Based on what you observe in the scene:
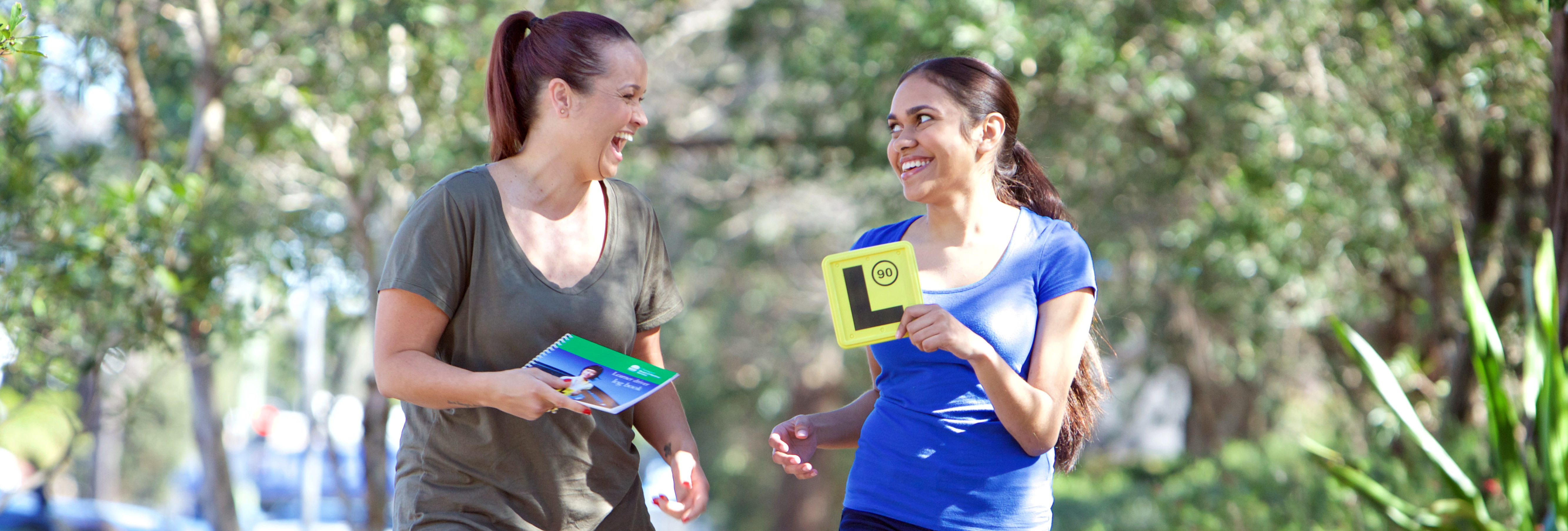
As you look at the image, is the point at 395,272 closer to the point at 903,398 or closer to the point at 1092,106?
the point at 903,398

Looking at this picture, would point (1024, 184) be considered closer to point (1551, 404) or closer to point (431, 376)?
point (431, 376)

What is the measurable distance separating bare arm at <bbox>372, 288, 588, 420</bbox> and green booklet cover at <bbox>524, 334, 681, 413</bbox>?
0.03 meters

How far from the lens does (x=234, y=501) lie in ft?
21.9

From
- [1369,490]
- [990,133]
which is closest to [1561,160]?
[1369,490]

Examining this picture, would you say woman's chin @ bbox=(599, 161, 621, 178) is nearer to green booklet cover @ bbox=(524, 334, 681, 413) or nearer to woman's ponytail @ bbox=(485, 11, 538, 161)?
woman's ponytail @ bbox=(485, 11, 538, 161)

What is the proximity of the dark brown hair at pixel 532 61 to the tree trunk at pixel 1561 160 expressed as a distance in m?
3.85

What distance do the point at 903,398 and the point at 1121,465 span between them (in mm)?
14319

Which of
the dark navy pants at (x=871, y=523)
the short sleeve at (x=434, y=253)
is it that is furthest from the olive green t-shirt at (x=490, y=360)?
the dark navy pants at (x=871, y=523)

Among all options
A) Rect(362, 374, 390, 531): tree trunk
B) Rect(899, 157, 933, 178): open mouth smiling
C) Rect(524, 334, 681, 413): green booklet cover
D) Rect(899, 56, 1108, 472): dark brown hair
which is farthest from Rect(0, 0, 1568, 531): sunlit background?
Rect(899, 157, 933, 178): open mouth smiling

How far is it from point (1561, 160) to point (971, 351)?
3571 mm

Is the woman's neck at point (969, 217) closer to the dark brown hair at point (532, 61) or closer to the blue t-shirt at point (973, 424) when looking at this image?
the blue t-shirt at point (973, 424)

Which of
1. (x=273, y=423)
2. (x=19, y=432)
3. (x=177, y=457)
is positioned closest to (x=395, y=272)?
(x=19, y=432)

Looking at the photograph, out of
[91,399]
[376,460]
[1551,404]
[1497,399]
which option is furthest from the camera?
[376,460]

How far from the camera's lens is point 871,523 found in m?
2.49
